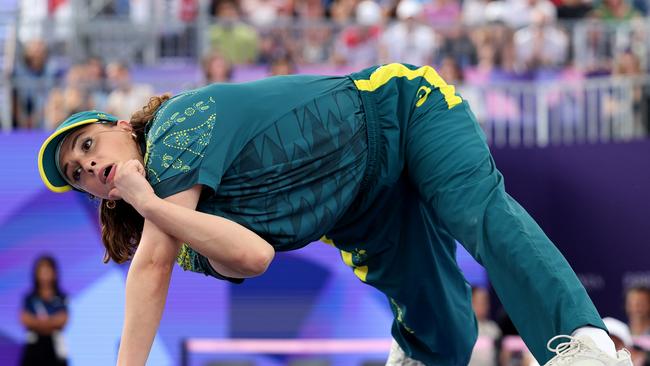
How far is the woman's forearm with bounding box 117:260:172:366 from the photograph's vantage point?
3.25m

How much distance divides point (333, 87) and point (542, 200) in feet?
15.1

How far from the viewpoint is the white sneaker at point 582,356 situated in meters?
3.14

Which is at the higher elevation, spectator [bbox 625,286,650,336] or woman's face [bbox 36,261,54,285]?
woman's face [bbox 36,261,54,285]

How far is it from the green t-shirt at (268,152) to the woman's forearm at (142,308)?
0.23 meters

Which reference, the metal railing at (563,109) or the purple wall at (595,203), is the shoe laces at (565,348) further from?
the metal railing at (563,109)

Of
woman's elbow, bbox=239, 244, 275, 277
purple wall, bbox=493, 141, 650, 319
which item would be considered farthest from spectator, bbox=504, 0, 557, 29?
woman's elbow, bbox=239, 244, 275, 277

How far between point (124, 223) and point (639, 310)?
14.5 feet

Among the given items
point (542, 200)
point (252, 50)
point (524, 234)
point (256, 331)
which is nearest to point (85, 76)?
point (252, 50)

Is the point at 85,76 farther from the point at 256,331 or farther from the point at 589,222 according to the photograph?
the point at 589,222

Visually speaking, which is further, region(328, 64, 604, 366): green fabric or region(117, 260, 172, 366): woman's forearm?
region(328, 64, 604, 366): green fabric

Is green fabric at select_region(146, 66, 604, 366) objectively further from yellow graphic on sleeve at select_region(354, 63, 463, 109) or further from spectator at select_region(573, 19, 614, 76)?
spectator at select_region(573, 19, 614, 76)

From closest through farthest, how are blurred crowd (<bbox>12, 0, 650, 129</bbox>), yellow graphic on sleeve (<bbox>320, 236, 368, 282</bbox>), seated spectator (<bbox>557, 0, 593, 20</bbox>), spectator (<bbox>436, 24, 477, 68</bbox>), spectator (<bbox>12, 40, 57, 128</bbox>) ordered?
yellow graphic on sleeve (<bbox>320, 236, 368, 282</bbox>) → spectator (<bbox>12, 40, 57, 128</bbox>) → blurred crowd (<bbox>12, 0, 650, 129</bbox>) → spectator (<bbox>436, 24, 477, 68</bbox>) → seated spectator (<bbox>557, 0, 593, 20</bbox>)

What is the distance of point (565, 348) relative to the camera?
3.23m

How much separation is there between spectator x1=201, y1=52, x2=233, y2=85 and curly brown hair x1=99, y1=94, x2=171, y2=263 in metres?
4.67
